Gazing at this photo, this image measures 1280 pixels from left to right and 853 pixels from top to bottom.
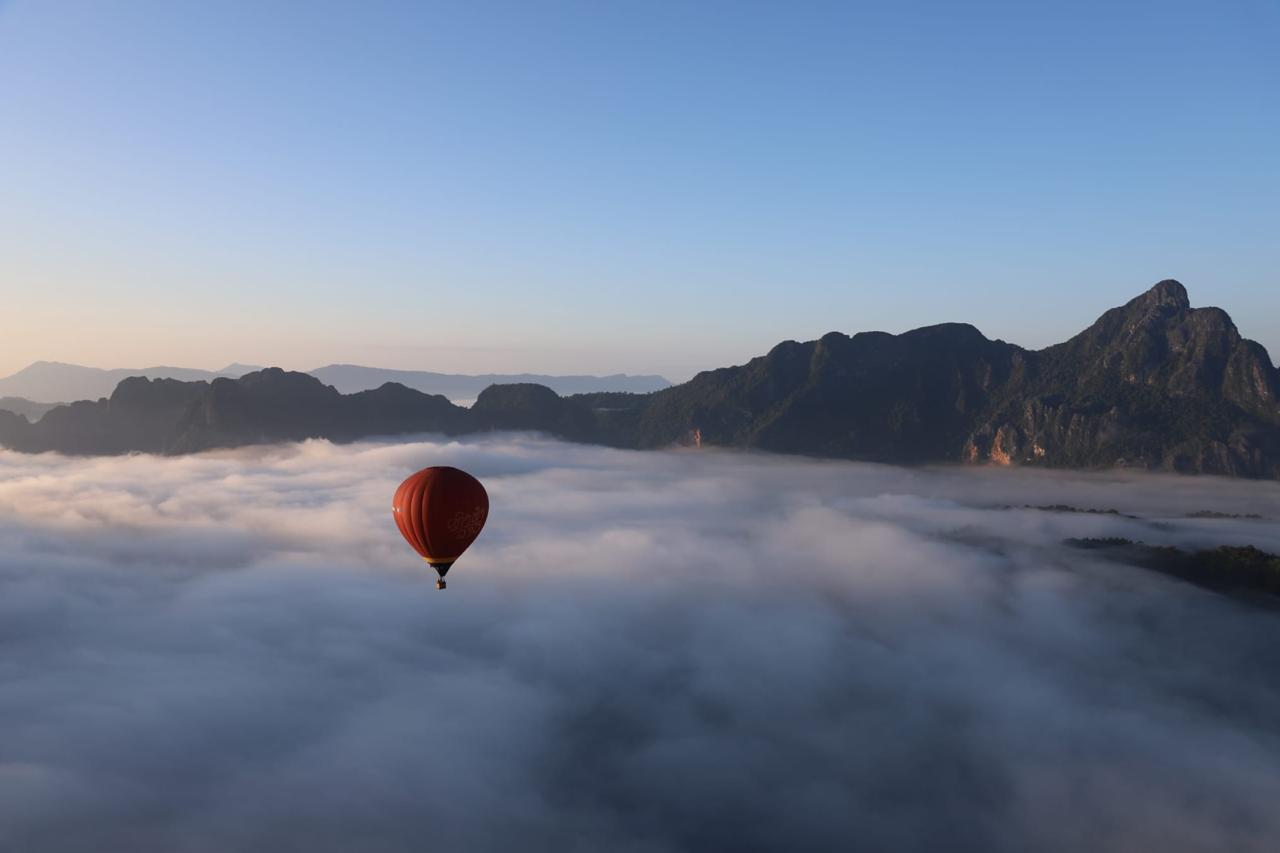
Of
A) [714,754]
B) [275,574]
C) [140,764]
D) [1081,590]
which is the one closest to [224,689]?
[140,764]

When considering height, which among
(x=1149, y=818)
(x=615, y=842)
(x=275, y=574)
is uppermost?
(x=275, y=574)

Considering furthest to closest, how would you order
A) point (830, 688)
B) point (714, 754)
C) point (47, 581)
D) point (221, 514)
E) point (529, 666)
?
point (221, 514) → point (47, 581) → point (529, 666) → point (830, 688) → point (714, 754)

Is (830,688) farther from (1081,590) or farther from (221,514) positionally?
(221,514)

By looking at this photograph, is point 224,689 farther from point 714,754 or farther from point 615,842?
point 714,754

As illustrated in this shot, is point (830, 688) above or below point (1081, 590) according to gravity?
below

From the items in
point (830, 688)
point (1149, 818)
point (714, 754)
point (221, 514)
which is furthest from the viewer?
point (221, 514)

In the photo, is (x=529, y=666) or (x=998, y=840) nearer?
(x=998, y=840)

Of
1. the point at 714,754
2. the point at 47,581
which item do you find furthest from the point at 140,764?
the point at 47,581
